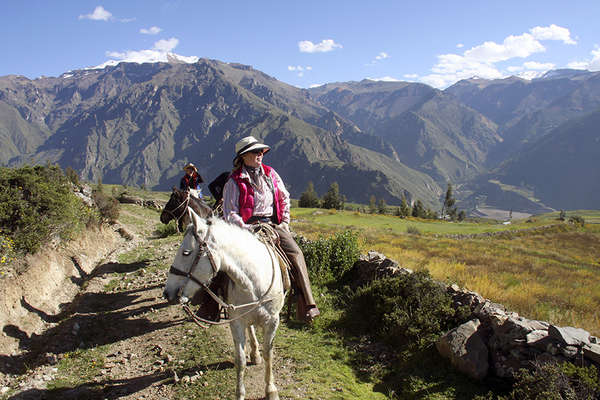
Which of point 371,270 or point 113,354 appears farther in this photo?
point 371,270

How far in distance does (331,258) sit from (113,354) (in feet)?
23.0

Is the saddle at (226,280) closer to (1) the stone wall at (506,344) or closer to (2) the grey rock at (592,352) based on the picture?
(1) the stone wall at (506,344)

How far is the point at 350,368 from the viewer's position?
6.37 meters

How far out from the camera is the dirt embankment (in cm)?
729

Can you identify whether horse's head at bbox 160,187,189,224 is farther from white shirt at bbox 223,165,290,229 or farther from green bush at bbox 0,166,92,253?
white shirt at bbox 223,165,290,229

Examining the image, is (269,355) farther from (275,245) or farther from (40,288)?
(40,288)

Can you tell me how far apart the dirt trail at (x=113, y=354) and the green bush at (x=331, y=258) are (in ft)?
13.4

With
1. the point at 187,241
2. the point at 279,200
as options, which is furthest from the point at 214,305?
the point at 279,200

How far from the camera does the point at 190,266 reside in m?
3.68

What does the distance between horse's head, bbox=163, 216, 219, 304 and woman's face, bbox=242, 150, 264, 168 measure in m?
1.64

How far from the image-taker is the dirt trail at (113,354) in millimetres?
5395

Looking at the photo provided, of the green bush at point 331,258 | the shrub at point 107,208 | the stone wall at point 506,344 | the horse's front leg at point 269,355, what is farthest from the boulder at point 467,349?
the shrub at point 107,208

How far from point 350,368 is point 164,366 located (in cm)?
378

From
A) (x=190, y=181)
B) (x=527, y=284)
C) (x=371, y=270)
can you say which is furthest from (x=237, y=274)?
(x=527, y=284)
